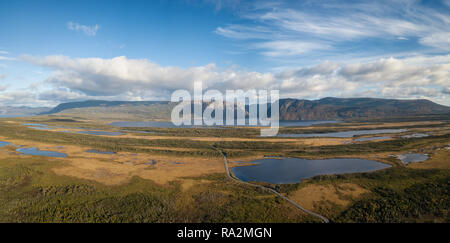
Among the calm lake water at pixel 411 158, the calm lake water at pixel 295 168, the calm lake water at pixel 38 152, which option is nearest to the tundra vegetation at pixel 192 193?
the calm lake water at pixel 411 158

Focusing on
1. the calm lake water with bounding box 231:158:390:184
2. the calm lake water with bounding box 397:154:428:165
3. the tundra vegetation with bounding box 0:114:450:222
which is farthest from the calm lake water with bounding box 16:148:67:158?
the calm lake water with bounding box 397:154:428:165

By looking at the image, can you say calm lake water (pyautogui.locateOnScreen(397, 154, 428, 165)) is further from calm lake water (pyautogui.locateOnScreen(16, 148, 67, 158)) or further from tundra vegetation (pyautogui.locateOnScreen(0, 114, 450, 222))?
calm lake water (pyautogui.locateOnScreen(16, 148, 67, 158))

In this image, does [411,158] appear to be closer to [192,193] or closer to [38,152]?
[192,193]

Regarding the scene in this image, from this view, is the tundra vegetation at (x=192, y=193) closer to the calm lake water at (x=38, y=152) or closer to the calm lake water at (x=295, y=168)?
the calm lake water at (x=295, y=168)

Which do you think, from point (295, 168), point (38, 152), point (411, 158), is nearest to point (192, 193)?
point (295, 168)
